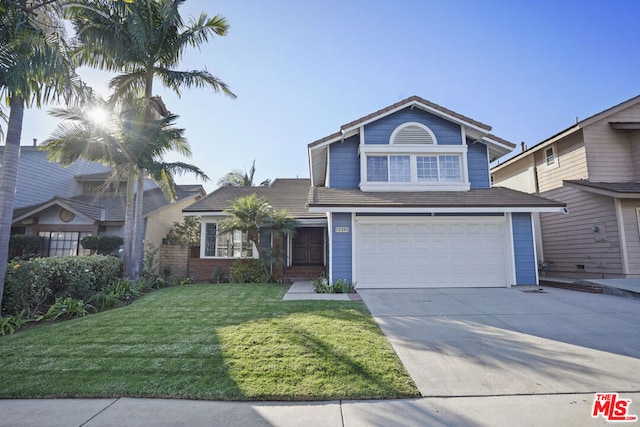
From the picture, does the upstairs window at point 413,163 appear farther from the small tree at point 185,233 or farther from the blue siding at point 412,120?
the small tree at point 185,233

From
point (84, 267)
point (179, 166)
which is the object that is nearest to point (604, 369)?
point (84, 267)

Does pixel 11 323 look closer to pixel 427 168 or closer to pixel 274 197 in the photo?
pixel 274 197

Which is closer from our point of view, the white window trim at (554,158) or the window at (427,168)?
the window at (427,168)

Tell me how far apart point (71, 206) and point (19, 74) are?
9.22 meters

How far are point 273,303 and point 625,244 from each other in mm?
11708

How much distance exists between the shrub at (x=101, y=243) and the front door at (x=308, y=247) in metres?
7.42

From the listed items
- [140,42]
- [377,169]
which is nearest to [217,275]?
[377,169]

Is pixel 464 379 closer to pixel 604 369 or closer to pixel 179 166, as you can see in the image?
pixel 604 369

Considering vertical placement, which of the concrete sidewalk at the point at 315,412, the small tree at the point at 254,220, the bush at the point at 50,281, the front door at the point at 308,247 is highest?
the small tree at the point at 254,220

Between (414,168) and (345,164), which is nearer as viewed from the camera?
(414,168)

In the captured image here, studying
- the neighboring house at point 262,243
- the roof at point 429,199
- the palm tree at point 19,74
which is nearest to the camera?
the palm tree at point 19,74

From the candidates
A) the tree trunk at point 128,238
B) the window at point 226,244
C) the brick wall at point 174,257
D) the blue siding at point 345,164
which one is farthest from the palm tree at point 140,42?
the blue siding at point 345,164

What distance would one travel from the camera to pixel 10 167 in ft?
21.2

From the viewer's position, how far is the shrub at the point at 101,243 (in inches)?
495
